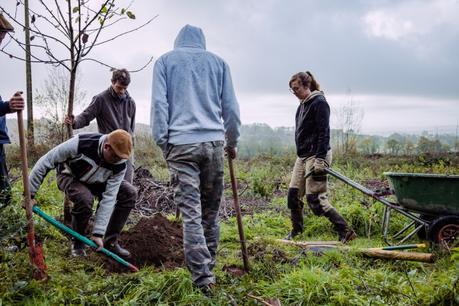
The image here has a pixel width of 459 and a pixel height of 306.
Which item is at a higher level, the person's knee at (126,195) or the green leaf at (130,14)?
the green leaf at (130,14)

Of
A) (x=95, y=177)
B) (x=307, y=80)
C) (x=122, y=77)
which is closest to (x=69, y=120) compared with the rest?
(x=122, y=77)

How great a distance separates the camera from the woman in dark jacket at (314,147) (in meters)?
5.00

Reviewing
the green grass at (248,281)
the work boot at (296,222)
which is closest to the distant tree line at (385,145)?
the work boot at (296,222)

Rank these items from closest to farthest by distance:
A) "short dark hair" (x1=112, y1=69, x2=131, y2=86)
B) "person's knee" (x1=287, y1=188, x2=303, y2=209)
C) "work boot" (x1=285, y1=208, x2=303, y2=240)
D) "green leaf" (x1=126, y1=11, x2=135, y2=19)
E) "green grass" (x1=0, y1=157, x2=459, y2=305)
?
1. "green grass" (x1=0, y1=157, x2=459, y2=305)
2. "green leaf" (x1=126, y1=11, x2=135, y2=19)
3. "short dark hair" (x1=112, y1=69, x2=131, y2=86)
4. "person's knee" (x1=287, y1=188, x2=303, y2=209)
5. "work boot" (x1=285, y1=208, x2=303, y2=240)

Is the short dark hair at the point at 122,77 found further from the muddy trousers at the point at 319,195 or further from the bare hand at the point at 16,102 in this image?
the muddy trousers at the point at 319,195

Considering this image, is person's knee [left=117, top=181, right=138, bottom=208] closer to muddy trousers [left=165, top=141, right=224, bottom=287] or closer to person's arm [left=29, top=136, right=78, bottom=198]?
person's arm [left=29, top=136, right=78, bottom=198]

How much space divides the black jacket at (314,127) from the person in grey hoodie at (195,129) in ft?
5.44

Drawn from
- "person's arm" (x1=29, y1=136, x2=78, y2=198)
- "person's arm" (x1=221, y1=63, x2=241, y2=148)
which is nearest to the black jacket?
"person's arm" (x1=221, y1=63, x2=241, y2=148)

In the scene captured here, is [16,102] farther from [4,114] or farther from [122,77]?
[122,77]

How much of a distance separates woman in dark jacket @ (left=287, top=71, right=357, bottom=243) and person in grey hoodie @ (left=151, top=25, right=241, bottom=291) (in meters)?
1.66

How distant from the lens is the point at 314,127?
5.09 metres

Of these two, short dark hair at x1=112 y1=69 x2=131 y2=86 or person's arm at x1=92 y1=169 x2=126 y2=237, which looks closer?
person's arm at x1=92 y1=169 x2=126 y2=237

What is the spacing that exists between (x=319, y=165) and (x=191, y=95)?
6.98 ft

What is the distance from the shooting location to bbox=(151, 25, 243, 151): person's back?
3354 mm
